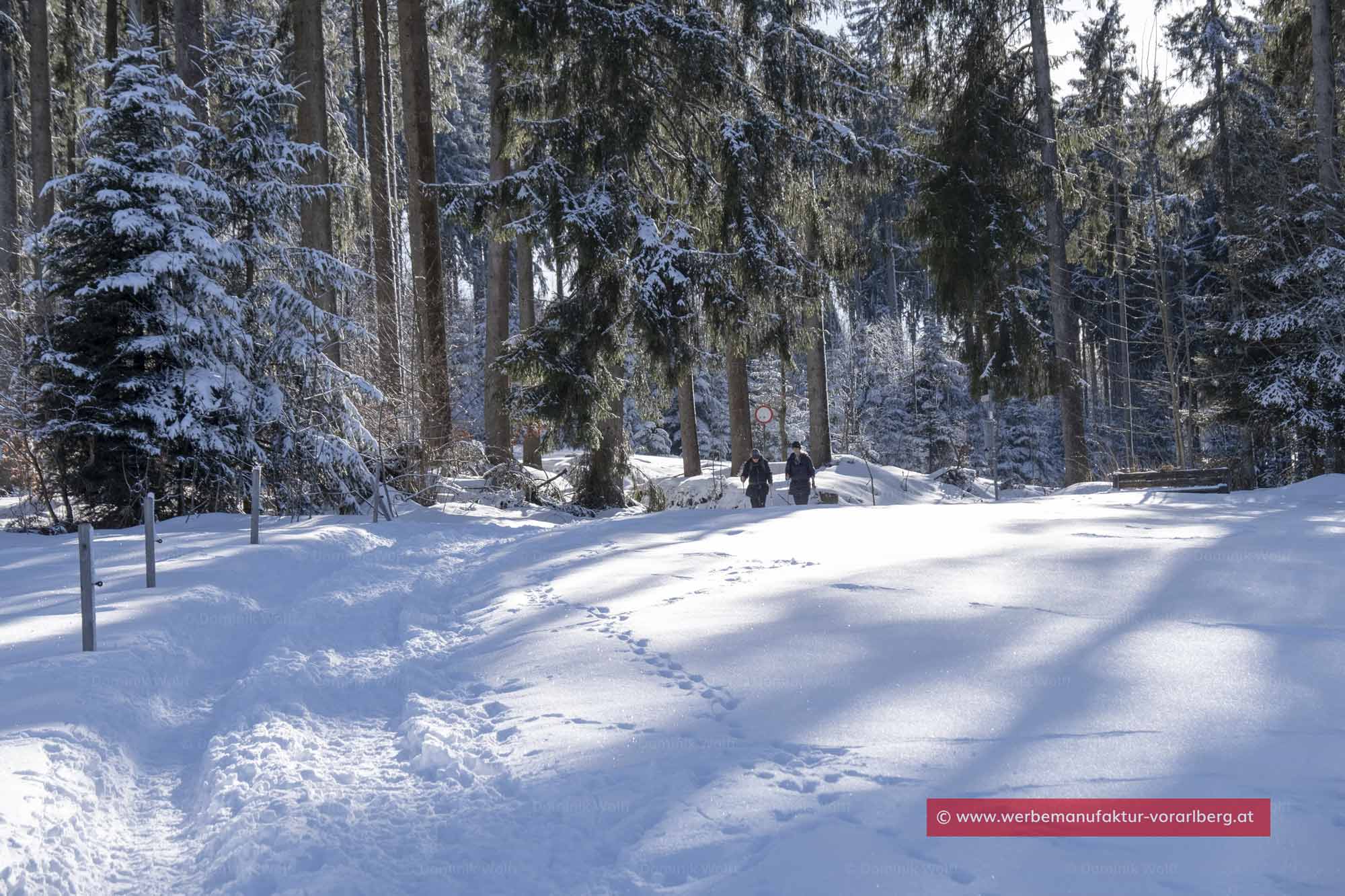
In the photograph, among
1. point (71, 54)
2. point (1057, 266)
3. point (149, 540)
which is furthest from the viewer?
point (71, 54)

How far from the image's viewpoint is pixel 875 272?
62750mm

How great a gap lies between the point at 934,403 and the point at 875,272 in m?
17.9

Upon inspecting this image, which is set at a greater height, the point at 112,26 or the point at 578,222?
the point at 112,26

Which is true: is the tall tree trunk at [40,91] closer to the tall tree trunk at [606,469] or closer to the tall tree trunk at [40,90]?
the tall tree trunk at [40,90]

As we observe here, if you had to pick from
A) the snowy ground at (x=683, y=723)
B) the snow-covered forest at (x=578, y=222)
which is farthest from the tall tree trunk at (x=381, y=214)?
the snowy ground at (x=683, y=723)

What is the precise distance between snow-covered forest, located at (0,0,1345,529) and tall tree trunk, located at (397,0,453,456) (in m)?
0.08

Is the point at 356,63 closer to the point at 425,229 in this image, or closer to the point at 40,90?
Answer: the point at 40,90

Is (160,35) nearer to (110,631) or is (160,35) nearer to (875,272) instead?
(110,631)

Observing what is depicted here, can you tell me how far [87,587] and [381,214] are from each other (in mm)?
16466

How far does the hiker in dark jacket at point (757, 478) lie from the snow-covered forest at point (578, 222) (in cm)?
211

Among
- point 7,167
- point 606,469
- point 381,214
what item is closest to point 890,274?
point 381,214

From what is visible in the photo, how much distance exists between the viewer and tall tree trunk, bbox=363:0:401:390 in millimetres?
18781

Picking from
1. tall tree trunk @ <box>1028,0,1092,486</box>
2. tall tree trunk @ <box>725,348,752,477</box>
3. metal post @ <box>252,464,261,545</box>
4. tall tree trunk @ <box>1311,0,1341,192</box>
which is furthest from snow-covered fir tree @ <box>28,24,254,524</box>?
tall tree trunk @ <box>1311,0,1341,192</box>

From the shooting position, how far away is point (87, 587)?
634 cm
